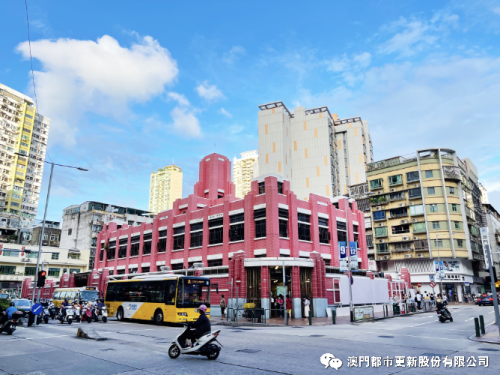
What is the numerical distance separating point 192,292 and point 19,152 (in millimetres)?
100276

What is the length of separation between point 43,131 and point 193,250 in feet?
299

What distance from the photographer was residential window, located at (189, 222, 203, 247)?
144 ft

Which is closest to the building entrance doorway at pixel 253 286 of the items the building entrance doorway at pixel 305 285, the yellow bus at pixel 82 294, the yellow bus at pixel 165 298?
the building entrance doorway at pixel 305 285

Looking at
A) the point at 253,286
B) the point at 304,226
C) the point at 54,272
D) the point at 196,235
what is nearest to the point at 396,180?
the point at 304,226

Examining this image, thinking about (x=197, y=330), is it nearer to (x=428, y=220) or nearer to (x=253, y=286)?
(x=253, y=286)

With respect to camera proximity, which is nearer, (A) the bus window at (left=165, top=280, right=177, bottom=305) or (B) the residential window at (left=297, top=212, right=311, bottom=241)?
(A) the bus window at (left=165, top=280, right=177, bottom=305)

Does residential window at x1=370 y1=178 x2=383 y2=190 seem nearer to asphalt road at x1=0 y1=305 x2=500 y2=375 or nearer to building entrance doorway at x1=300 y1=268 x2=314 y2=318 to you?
building entrance doorway at x1=300 y1=268 x2=314 y2=318

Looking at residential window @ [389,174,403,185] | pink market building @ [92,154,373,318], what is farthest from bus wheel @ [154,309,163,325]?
residential window @ [389,174,403,185]

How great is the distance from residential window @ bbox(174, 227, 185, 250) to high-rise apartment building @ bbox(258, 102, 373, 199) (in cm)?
3976

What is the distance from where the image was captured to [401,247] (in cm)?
6600

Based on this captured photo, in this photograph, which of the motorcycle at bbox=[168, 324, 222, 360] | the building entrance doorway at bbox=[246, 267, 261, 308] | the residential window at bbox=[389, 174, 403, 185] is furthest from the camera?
the residential window at bbox=[389, 174, 403, 185]

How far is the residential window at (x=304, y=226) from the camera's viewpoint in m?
39.6

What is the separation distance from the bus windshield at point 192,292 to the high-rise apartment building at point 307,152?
196ft

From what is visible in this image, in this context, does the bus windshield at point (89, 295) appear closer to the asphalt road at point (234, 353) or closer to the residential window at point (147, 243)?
the residential window at point (147, 243)
